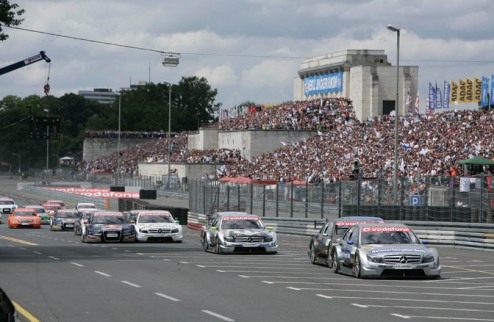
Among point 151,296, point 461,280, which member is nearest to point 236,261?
point 461,280

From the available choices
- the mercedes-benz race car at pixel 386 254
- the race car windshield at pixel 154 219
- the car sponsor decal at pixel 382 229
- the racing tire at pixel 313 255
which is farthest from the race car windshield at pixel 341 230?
the race car windshield at pixel 154 219

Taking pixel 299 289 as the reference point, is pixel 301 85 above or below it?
above

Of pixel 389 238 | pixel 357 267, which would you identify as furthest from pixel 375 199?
pixel 357 267

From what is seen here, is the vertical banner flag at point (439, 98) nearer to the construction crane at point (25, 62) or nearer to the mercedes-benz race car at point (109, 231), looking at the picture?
the construction crane at point (25, 62)

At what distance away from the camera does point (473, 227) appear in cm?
Result: 3859

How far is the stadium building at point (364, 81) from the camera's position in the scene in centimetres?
9338

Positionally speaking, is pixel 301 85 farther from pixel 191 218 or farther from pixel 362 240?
pixel 362 240

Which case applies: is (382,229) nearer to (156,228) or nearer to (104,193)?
(156,228)

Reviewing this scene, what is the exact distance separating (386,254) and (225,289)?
13.8 feet

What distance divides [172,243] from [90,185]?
6621 cm

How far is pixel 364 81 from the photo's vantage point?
309 feet

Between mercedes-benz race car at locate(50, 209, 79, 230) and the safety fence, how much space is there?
25.7 feet

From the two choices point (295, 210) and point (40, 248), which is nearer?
point (40, 248)

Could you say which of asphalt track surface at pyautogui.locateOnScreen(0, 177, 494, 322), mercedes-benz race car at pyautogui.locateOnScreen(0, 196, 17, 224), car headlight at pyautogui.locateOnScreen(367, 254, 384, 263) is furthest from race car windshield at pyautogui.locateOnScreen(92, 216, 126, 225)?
mercedes-benz race car at pyautogui.locateOnScreen(0, 196, 17, 224)
